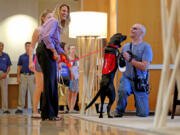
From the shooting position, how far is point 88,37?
5309 mm

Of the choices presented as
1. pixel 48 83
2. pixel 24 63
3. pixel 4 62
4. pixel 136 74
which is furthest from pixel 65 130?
pixel 4 62

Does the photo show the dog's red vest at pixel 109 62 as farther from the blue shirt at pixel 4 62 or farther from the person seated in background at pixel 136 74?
the blue shirt at pixel 4 62

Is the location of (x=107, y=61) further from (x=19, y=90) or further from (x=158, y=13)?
(x=19, y=90)

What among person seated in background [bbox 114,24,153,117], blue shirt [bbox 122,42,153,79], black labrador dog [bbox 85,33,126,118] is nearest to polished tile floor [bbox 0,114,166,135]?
black labrador dog [bbox 85,33,126,118]

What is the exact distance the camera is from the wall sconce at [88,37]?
5129 millimetres

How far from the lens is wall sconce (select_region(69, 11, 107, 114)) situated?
5129 millimetres

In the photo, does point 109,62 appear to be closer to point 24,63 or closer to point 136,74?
point 136,74

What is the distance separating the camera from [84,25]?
16.8 ft

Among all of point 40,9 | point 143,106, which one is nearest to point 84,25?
point 143,106

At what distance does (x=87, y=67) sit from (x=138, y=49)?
0.70 metres

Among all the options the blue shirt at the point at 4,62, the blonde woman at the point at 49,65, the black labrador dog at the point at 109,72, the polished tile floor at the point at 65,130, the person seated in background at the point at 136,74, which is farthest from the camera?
the blue shirt at the point at 4,62

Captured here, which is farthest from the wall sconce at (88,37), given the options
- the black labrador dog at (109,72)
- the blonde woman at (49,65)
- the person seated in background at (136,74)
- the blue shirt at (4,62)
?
the blue shirt at (4,62)

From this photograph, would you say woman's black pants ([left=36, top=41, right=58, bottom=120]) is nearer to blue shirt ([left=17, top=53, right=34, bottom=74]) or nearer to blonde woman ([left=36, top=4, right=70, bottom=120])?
blonde woman ([left=36, top=4, right=70, bottom=120])

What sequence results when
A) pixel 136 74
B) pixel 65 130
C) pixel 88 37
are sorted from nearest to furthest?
pixel 65 130 → pixel 136 74 → pixel 88 37
